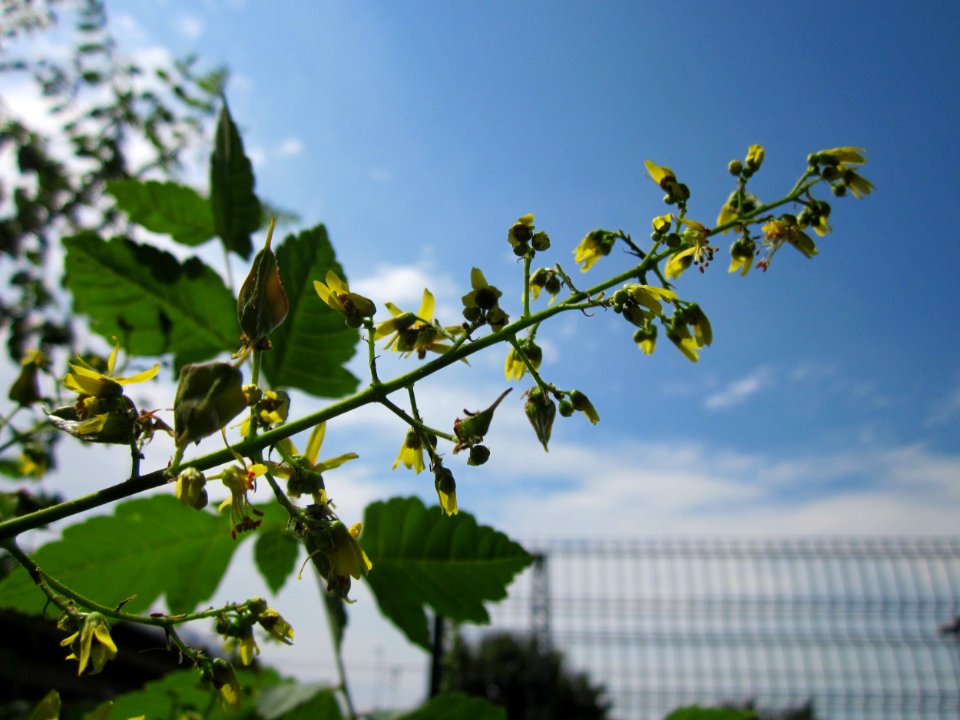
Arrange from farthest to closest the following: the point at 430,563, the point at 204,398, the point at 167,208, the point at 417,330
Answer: the point at 167,208 < the point at 430,563 < the point at 417,330 < the point at 204,398

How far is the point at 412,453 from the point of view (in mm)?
1005

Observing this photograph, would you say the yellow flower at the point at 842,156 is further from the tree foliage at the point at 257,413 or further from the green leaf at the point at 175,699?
the green leaf at the point at 175,699

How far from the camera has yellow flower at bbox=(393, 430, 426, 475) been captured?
0.99 m

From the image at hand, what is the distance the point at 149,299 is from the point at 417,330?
1.23m

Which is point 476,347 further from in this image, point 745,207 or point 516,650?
point 516,650

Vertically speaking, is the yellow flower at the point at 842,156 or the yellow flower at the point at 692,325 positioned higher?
the yellow flower at the point at 842,156

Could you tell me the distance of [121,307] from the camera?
1889mm

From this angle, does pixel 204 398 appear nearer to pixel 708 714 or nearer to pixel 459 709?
pixel 459 709

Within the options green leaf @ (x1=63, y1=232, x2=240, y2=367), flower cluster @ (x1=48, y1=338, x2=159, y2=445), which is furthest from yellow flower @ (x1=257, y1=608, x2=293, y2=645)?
green leaf @ (x1=63, y1=232, x2=240, y2=367)

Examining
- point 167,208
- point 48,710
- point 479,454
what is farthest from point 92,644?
point 167,208

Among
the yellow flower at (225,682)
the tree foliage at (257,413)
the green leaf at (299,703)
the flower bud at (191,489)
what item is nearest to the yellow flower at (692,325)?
the tree foliage at (257,413)

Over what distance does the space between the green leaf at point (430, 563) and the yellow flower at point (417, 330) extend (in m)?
0.71

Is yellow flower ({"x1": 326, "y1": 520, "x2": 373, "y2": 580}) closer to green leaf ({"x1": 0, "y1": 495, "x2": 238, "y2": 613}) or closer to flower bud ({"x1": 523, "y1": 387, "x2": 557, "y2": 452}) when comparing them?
flower bud ({"x1": 523, "y1": 387, "x2": 557, "y2": 452})

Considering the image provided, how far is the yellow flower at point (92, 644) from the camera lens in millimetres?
815
